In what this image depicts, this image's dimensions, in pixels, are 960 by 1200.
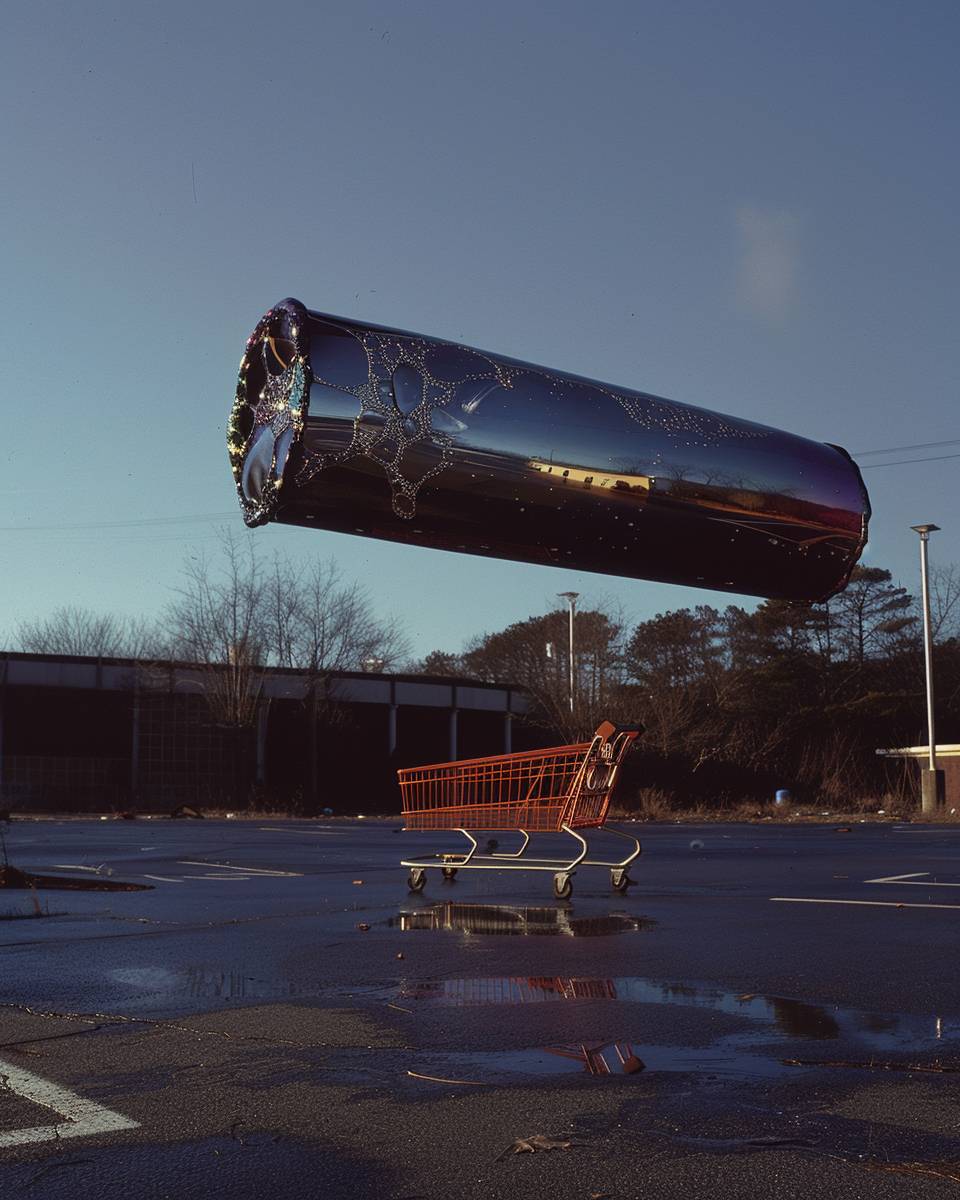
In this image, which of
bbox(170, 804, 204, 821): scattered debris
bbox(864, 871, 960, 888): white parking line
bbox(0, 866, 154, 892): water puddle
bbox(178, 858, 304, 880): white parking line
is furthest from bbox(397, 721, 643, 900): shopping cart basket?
bbox(170, 804, 204, 821): scattered debris

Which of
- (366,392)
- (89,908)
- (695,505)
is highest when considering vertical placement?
(366,392)

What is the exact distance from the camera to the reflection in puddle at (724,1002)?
489 centimetres

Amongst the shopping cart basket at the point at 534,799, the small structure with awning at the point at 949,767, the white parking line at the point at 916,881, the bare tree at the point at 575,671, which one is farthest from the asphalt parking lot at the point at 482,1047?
the bare tree at the point at 575,671

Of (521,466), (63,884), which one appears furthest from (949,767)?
(521,466)

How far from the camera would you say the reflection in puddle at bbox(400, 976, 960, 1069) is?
16.0ft

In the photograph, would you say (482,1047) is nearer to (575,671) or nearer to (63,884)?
(63,884)

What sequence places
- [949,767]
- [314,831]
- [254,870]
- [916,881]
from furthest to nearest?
[949,767]
[314,831]
[254,870]
[916,881]

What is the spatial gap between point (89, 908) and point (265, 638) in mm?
34329

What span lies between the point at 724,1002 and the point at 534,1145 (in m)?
2.38

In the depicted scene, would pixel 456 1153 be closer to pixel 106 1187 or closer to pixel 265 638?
pixel 106 1187

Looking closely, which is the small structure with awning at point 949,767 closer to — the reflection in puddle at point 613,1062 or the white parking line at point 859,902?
the white parking line at point 859,902

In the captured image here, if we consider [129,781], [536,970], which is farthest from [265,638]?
[536,970]

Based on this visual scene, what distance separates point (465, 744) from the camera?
5547cm

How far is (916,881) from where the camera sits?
38.9 feet
